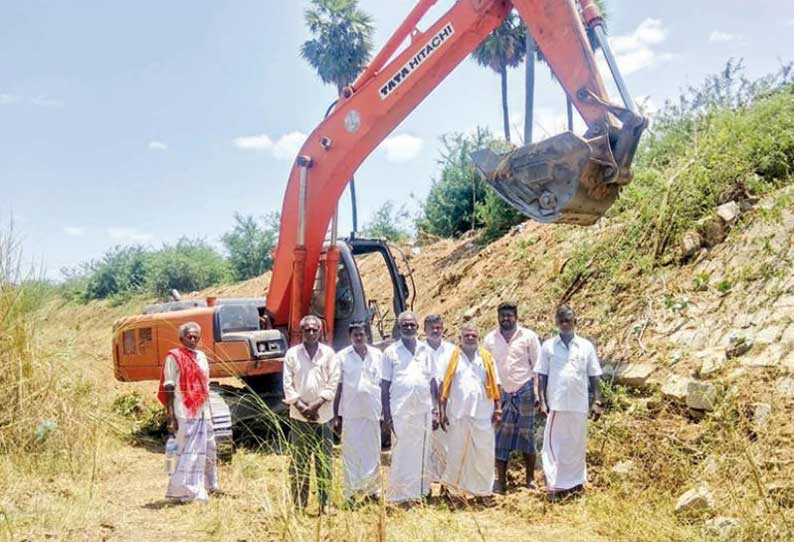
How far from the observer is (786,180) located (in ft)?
25.4

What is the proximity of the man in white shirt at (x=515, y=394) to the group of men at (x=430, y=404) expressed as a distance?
37 millimetres

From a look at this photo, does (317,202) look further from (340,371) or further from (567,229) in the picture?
→ (567,229)

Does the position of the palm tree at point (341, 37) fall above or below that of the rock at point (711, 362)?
above

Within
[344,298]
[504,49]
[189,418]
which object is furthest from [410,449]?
[504,49]

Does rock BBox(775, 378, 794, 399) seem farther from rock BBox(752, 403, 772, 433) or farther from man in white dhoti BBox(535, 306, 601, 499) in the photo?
man in white dhoti BBox(535, 306, 601, 499)

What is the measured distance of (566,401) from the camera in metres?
5.55

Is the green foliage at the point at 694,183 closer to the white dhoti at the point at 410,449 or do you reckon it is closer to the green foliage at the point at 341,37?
the white dhoti at the point at 410,449

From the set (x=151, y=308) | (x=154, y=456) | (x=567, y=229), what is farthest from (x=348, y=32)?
(x=154, y=456)

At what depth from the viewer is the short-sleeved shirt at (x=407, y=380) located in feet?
18.1

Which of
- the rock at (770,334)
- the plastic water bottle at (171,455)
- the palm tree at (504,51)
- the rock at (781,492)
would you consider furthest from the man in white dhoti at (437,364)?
the palm tree at (504,51)

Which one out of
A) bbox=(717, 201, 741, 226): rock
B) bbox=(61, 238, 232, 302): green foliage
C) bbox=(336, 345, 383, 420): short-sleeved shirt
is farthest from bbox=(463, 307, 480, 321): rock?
bbox=(61, 238, 232, 302): green foliage

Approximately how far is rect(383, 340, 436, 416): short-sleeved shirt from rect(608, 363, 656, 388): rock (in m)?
2.07

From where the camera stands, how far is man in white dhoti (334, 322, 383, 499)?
17.9 feet

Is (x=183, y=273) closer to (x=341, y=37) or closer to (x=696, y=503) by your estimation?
(x=341, y=37)
